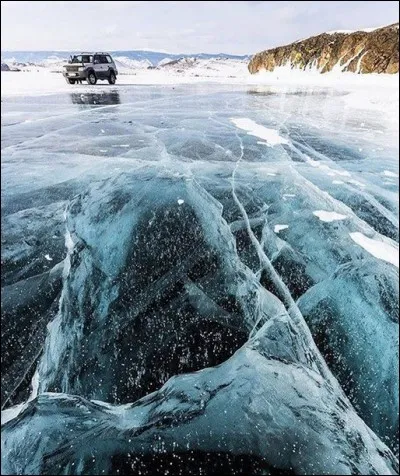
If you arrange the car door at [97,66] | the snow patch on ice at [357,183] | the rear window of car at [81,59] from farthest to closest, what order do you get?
the car door at [97,66]
the rear window of car at [81,59]
the snow patch on ice at [357,183]

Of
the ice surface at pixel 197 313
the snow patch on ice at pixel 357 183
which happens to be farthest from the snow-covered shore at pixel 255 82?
the ice surface at pixel 197 313

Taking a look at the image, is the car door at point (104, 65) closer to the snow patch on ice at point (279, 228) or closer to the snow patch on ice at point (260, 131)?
the snow patch on ice at point (260, 131)

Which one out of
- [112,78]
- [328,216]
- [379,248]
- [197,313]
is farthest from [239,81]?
[197,313]

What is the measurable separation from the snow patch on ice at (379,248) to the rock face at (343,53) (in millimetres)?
20351

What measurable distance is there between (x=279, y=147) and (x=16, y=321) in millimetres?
5356

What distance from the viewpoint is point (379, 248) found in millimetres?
4227

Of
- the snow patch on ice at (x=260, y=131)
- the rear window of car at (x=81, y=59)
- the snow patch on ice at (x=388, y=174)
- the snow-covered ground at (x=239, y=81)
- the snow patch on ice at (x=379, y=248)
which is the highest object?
the rear window of car at (x=81, y=59)

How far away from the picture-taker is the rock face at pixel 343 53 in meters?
21.8

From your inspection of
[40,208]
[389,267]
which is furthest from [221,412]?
[40,208]

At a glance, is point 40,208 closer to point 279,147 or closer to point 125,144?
point 125,144

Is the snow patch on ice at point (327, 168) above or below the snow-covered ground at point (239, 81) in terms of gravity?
above

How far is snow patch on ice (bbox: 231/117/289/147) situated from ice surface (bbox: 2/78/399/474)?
1442 millimetres

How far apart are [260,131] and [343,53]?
22.9 metres

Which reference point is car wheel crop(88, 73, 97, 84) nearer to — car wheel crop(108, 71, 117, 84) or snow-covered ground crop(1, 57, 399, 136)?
snow-covered ground crop(1, 57, 399, 136)
